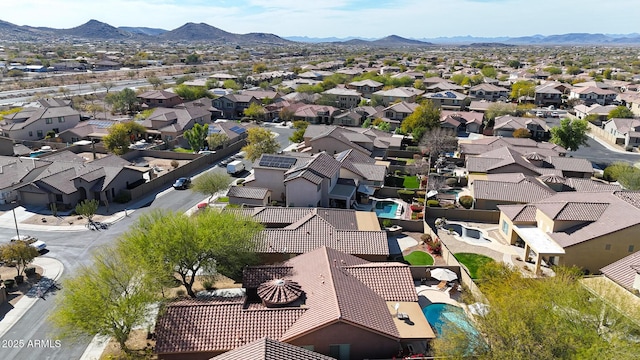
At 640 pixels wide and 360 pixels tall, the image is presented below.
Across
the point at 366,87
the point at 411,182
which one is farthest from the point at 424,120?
the point at 366,87

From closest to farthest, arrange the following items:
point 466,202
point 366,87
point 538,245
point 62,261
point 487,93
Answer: point 538,245 < point 62,261 < point 466,202 < point 487,93 < point 366,87

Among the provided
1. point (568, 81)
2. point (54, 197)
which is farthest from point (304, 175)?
point (568, 81)

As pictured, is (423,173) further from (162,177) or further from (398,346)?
(398,346)

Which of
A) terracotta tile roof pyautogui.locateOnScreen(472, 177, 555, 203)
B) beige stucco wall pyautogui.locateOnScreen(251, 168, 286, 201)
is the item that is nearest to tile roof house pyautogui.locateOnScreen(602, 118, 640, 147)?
terracotta tile roof pyautogui.locateOnScreen(472, 177, 555, 203)

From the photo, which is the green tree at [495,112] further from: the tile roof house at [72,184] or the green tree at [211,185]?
the tile roof house at [72,184]

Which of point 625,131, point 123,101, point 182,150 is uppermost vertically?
point 123,101

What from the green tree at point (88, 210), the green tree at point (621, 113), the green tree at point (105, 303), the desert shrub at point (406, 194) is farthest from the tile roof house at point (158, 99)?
the green tree at point (621, 113)

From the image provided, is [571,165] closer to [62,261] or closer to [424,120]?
[424,120]
